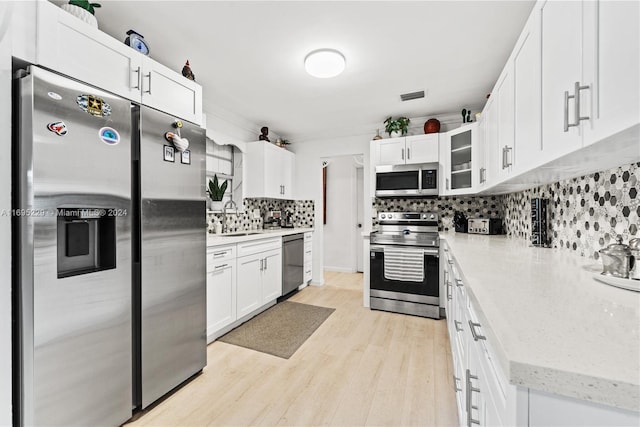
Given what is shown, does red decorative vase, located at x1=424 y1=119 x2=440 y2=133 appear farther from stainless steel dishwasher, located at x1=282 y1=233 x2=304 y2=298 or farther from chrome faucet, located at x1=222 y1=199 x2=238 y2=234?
chrome faucet, located at x1=222 y1=199 x2=238 y2=234

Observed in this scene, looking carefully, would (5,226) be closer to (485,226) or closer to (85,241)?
(85,241)

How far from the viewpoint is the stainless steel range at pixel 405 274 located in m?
3.04

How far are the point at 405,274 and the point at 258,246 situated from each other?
1.66 metres

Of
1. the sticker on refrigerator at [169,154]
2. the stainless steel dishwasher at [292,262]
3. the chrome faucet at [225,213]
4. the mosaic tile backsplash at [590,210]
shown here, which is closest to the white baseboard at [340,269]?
the stainless steel dishwasher at [292,262]

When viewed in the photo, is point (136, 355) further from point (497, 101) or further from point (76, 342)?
point (497, 101)

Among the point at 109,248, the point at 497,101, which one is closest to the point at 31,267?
the point at 109,248

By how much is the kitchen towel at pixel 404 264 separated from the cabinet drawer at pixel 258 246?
1308mm

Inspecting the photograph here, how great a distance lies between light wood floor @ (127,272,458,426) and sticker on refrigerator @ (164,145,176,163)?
4.84ft

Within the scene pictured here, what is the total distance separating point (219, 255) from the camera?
249 centimetres

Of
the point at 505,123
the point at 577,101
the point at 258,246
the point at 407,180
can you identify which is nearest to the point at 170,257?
the point at 258,246

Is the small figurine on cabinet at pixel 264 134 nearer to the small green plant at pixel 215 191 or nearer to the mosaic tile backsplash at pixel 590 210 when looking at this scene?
the small green plant at pixel 215 191

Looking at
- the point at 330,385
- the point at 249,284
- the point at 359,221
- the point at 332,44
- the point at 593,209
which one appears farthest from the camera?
the point at 359,221

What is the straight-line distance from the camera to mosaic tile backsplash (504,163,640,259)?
116 cm

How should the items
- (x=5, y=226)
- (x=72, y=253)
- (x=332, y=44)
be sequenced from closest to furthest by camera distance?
(x=5, y=226)
(x=72, y=253)
(x=332, y=44)
